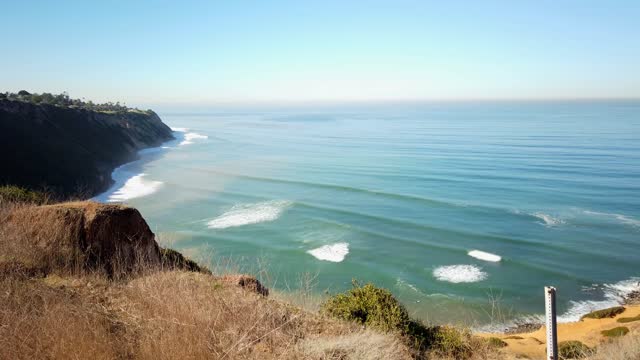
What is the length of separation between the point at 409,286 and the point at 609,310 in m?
7.82

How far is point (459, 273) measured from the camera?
22000mm

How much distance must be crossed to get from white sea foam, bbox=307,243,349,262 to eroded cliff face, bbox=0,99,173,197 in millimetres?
21046

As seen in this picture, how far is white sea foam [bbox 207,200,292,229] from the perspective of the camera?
3072cm

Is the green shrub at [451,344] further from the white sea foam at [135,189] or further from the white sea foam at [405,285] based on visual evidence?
the white sea foam at [135,189]

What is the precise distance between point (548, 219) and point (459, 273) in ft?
40.4

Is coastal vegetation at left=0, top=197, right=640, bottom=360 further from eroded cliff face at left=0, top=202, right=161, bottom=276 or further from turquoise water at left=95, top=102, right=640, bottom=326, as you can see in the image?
turquoise water at left=95, top=102, right=640, bottom=326

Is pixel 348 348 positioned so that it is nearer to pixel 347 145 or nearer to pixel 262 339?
pixel 262 339

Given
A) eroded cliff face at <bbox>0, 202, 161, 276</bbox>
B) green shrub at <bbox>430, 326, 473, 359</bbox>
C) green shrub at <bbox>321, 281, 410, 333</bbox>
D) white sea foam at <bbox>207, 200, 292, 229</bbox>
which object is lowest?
white sea foam at <bbox>207, 200, 292, 229</bbox>

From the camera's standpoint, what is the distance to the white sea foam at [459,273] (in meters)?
21.3

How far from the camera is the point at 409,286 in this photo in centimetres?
2069

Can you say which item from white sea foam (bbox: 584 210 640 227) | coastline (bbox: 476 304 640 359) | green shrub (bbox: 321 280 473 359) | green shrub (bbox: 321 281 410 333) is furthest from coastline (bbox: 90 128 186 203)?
white sea foam (bbox: 584 210 640 227)

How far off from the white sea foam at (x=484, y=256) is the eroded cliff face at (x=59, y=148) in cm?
2912

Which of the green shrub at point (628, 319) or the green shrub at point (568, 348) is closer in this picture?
the green shrub at point (568, 348)

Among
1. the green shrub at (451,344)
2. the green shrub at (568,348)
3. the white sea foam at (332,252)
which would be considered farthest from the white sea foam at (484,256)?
the green shrub at (451,344)
